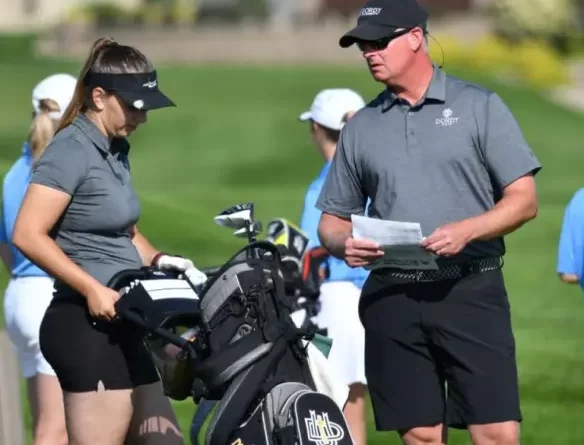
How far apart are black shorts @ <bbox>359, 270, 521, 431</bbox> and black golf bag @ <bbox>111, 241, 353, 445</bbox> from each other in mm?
368

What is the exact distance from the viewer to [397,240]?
5402mm

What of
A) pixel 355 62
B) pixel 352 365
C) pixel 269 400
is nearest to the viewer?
pixel 269 400

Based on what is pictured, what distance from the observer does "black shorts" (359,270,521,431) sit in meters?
5.66

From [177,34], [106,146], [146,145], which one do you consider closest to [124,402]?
[106,146]

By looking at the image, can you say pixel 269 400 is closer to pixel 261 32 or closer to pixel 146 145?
pixel 146 145

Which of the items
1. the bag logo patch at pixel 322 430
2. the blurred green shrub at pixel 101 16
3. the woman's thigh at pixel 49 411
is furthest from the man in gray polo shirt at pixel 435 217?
the blurred green shrub at pixel 101 16

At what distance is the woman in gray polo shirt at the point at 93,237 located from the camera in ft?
18.0

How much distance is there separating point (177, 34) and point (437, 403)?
53.2 meters

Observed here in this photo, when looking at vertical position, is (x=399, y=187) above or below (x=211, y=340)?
above

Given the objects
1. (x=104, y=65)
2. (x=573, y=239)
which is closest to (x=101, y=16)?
(x=573, y=239)

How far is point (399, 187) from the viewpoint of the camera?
18.5 feet

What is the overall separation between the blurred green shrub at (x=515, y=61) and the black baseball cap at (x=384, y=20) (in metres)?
43.7

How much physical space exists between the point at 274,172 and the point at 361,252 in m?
25.7

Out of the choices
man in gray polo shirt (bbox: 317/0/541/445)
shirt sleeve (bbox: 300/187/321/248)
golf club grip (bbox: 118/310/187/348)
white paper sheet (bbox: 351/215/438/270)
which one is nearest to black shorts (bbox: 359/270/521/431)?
man in gray polo shirt (bbox: 317/0/541/445)
